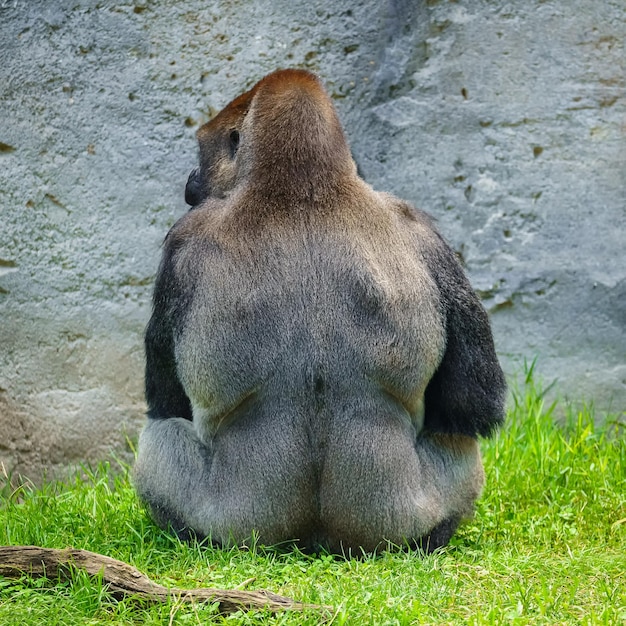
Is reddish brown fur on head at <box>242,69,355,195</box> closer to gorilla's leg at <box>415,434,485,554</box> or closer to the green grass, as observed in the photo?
gorilla's leg at <box>415,434,485,554</box>

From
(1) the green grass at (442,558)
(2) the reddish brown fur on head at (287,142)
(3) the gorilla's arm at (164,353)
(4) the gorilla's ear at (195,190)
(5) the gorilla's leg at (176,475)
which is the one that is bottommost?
(1) the green grass at (442,558)

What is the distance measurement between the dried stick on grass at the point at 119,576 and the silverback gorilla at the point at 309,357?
0.56 meters

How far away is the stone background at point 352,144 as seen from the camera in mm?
4797

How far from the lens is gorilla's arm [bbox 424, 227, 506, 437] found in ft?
11.3

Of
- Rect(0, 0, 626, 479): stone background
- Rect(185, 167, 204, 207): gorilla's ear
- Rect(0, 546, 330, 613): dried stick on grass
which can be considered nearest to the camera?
Rect(0, 546, 330, 613): dried stick on grass

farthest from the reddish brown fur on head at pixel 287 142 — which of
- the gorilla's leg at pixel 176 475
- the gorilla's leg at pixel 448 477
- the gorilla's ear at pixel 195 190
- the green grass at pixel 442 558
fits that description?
the green grass at pixel 442 558

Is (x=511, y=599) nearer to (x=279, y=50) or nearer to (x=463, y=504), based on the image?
(x=463, y=504)

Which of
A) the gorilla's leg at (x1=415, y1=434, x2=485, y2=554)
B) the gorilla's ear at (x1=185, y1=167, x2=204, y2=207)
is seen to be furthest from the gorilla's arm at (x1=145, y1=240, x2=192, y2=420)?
the gorilla's leg at (x1=415, y1=434, x2=485, y2=554)

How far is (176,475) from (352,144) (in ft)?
7.17

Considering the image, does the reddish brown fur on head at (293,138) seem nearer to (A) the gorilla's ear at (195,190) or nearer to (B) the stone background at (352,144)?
(A) the gorilla's ear at (195,190)

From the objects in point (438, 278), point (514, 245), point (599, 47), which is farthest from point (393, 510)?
point (599, 47)

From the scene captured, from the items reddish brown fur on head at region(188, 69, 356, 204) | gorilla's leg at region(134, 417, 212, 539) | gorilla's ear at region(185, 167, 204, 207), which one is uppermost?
reddish brown fur on head at region(188, 69, 356, 204)

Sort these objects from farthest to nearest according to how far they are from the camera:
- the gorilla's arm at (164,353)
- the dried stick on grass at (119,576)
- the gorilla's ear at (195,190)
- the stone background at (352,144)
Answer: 1. the stone background at (352,144)
2. the gorilla's ear at (195,190)
3. the gorilla's arm at (164,353)
4. the dried stick on grass at (119,576)

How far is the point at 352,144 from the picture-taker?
503 cm
